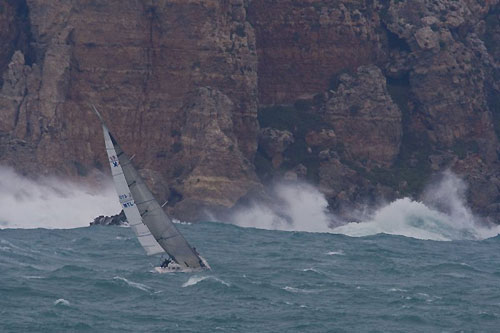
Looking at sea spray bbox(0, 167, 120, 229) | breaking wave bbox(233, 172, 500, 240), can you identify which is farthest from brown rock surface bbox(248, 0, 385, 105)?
sea spray bbox(0, 167, 120, 229)

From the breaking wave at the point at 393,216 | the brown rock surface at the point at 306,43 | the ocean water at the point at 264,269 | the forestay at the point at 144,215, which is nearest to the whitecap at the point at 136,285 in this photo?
the ocean water at the point at 264,269

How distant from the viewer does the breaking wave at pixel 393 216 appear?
4284 inches

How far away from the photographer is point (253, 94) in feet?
373

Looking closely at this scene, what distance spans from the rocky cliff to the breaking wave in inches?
41.7

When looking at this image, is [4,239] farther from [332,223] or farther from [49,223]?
[332,223]

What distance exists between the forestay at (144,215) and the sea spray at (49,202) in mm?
23655

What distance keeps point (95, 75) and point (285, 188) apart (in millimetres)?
15212

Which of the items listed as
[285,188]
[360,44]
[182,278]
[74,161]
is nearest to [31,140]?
[74,161]

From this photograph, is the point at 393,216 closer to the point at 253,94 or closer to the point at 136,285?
the point at 253,94

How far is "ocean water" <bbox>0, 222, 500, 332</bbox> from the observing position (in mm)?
68000

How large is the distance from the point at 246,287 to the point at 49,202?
33380 millimetres

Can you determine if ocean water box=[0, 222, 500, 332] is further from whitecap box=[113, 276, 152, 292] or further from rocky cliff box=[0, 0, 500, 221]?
rocky cliff box=[0, 0, 500, 221]

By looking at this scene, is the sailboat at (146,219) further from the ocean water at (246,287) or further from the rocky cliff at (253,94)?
the rocky cliff at (253,94)

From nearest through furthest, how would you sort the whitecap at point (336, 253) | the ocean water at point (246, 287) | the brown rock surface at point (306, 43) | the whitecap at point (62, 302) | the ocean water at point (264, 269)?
the ocean water at point (246, 287), the ocean water at point (264, 269), the whitecap at point (62, 302), the whitecap at point (336, 253), the brown rock surface at point (306, 43)
